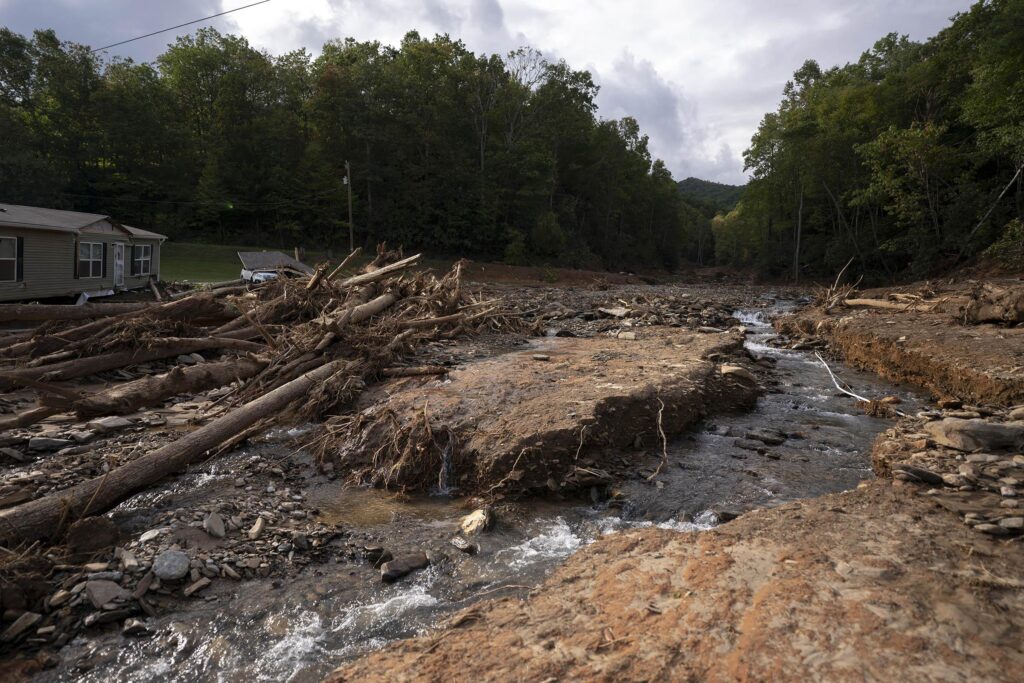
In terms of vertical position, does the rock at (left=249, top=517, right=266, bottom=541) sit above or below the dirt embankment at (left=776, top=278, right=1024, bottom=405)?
below

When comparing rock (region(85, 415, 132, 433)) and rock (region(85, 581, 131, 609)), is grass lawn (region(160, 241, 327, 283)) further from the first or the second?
rock (region(85, 581, 131, 609))

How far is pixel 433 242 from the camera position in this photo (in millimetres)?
45094

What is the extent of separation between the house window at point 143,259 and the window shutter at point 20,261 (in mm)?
5652

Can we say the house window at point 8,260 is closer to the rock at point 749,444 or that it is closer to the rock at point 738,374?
the rock at point 738,374

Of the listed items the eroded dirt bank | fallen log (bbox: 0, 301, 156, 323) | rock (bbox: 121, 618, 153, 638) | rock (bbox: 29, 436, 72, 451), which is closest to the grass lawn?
fallen log (bbox: 0, 301, 156, 323)

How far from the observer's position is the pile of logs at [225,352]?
19.1 feet

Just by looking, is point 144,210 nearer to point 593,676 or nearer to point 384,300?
point 384,300

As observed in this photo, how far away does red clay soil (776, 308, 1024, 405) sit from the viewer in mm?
8617

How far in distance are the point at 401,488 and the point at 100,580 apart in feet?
8.91

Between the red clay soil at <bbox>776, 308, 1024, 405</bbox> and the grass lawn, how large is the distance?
26.2 m

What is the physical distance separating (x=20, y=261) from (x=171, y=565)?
55.9ft

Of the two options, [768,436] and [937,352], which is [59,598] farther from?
[937,352]

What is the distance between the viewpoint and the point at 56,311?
36.8 ft

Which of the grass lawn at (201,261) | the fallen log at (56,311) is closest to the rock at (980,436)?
the fallen log at (56,311)
